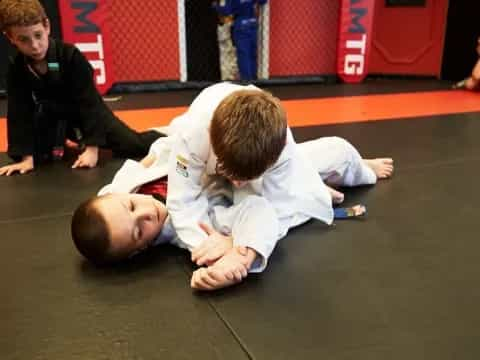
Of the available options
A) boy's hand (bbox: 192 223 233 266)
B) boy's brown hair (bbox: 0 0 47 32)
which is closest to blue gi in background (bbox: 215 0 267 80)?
boy's brown hair (bbox: 0 0 47 32)

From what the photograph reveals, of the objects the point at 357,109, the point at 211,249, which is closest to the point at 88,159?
the point at 211,249

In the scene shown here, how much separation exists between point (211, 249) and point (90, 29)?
2887mm

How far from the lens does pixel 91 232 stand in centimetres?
118

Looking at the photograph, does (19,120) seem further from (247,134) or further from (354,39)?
(354,39)

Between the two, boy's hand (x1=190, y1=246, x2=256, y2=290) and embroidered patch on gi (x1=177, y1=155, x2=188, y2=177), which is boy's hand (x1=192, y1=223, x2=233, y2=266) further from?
embroidered patch on gi (x1=177, y1=155, x2=188, y2=177)

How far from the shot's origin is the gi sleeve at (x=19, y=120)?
81.4 inches

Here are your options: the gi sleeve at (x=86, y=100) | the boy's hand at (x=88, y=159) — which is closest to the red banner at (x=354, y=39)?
the gi sleeve at (x=86, y=100)

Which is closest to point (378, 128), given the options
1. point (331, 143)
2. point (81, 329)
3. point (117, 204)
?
point (331, 143)

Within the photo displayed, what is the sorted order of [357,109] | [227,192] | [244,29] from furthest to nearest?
1. [244,29]
2. [357,109]
3. [227,192]

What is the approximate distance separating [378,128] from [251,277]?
1814 millimetres

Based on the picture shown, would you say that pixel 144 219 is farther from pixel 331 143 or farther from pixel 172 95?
pixel 172 95

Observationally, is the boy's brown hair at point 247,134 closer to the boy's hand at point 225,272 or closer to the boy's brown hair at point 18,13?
the boy's hand at point 225,272

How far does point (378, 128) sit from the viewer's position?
276 cm

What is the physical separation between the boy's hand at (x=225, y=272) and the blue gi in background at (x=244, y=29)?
3.04m
